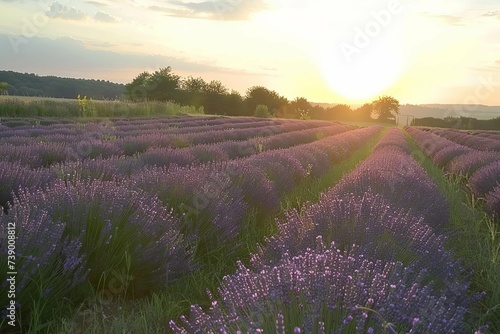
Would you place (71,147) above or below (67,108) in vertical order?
above

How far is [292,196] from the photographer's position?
6.07 meters

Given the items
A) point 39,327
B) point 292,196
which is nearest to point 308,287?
point 39,327

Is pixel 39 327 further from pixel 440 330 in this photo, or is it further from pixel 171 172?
pixel 171 172

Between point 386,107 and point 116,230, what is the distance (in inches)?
3864

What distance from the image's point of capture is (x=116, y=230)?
264 cm

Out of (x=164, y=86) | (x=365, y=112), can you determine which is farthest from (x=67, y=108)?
(x=365, y=112)

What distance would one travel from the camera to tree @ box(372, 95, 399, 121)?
94.2m

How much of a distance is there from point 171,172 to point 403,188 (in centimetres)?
196

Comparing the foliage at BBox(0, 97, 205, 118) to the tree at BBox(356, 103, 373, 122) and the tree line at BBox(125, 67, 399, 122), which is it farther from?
the tree at BBox(356, 103, 373, 122)

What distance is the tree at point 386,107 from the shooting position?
94.2 m

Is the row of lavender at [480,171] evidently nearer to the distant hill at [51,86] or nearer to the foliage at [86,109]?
the foliage at [86,109]

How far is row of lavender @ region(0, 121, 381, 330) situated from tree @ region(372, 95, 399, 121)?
9187 cm

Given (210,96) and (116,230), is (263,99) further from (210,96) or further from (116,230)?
(116,230)

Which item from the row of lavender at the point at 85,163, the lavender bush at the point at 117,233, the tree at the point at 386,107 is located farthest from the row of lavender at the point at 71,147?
the tree at the point at 386,107
